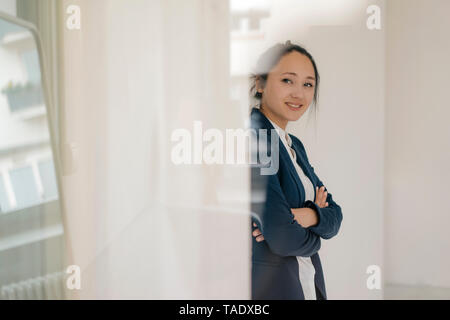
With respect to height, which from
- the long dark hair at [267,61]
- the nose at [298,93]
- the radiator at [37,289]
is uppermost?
the long dark hair at [267,61]

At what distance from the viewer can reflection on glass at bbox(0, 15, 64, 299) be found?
4.16 feet

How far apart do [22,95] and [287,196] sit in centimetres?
82

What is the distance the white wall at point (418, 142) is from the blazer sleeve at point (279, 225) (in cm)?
27

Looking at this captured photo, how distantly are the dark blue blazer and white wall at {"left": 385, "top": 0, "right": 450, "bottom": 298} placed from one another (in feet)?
0.67

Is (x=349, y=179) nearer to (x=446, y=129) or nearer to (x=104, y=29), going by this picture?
(x=446, y=129)

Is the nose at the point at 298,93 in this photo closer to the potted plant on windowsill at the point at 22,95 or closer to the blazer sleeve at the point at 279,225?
the blazer sleeve at the point at 279,225

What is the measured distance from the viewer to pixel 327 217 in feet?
4.07

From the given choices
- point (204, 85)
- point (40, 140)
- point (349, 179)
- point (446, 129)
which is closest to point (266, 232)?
point (349, 179)

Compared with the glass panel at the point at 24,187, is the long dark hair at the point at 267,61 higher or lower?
higher

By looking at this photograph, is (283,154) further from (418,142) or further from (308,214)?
(418,142)

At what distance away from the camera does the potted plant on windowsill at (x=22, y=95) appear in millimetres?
1269

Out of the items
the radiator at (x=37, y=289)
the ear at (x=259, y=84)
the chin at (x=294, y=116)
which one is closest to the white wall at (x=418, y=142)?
the chin at (x=294, y=116)

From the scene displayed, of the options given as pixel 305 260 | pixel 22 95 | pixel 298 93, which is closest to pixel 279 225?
pixel 305 260
